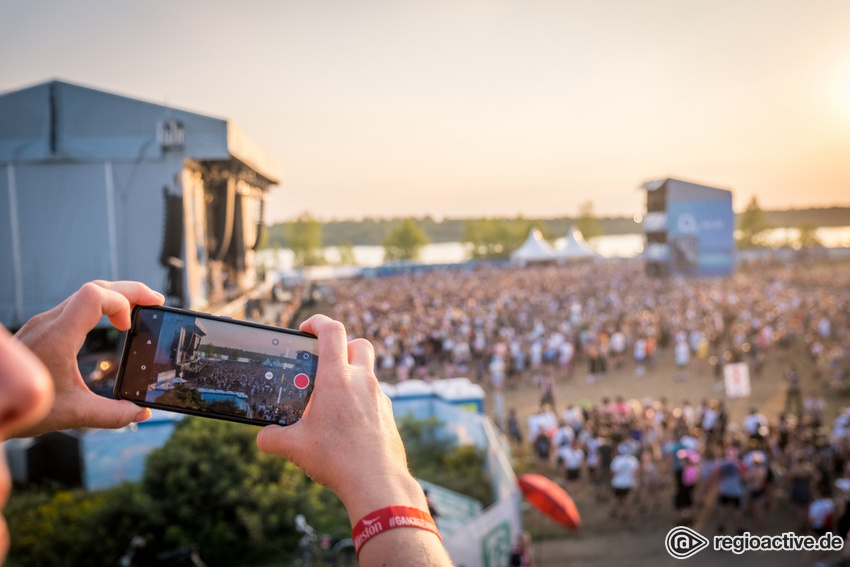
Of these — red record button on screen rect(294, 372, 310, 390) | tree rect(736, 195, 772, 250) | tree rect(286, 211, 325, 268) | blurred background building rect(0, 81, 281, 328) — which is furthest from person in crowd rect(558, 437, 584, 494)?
tree rect(736, 195, 772, 250)

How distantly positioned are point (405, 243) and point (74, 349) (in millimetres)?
63665

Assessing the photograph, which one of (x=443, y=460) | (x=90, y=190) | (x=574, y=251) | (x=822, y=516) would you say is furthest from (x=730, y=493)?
(x=574, y=251)

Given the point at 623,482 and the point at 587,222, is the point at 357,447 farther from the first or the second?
the point at 587,222

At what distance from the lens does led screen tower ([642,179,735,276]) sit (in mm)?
29578

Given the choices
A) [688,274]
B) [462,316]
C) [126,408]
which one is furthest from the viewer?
[688,274]

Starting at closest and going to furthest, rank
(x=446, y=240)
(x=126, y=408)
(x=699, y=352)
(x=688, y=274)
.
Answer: (x=126, y=408)
(x=699, y=352)
(x=688, y=274)
(x=446, y=240)

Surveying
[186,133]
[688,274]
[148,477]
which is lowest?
[148,477]

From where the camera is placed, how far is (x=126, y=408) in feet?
4.86

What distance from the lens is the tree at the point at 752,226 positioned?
2512 inches

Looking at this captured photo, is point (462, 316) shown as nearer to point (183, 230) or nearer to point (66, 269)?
point (183, 230)

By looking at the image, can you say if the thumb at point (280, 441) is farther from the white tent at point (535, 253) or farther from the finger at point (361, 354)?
the white tent at point (535, 253)

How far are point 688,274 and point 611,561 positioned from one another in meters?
26.0

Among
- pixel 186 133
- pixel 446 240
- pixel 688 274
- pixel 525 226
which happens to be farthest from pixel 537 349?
pixel 446 240

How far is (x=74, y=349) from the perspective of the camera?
1.37 meters
